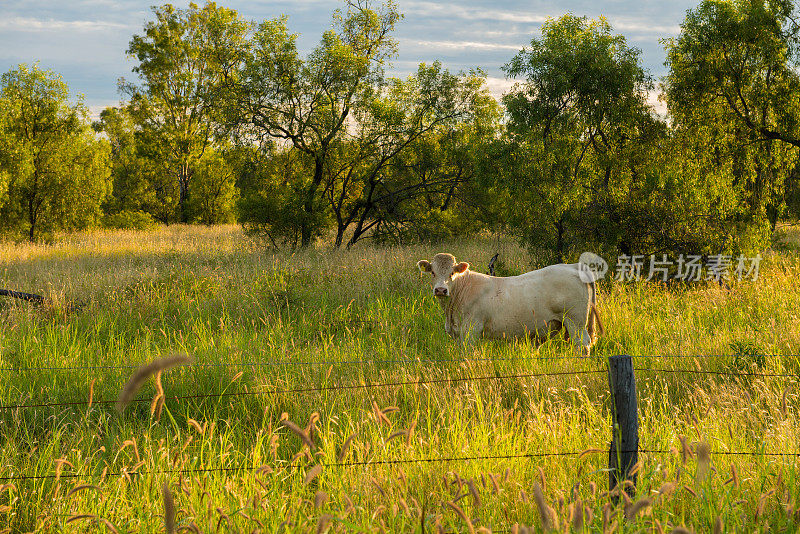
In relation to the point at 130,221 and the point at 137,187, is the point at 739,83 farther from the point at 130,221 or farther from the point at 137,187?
the point at 137,187

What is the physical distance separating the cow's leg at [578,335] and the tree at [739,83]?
800 centimetres

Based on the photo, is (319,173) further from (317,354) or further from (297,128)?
(317,354)

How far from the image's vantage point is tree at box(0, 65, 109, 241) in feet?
82.8

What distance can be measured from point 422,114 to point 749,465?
16562 mm

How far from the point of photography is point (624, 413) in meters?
3.29

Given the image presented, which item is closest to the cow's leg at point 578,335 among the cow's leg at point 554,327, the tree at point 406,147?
the cow's leg at point 554,327

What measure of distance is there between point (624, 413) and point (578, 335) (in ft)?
13.5

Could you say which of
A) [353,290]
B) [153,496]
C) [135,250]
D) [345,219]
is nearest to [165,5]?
[135,250]

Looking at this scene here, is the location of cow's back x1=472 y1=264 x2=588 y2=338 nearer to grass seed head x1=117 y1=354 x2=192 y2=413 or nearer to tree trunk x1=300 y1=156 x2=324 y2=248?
grass seed head x1=117 y1=354 x2=192 y2=413

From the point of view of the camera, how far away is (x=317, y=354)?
22.6ft

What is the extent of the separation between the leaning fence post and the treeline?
897 centimetres

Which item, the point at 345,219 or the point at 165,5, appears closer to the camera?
the point at 345,219

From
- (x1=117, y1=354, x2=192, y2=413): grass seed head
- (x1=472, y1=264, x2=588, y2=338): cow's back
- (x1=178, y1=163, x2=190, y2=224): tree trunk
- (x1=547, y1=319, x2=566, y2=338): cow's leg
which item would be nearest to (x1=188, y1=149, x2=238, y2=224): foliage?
(x1=178, y1=163, x2=190, y2=224): tree trunk

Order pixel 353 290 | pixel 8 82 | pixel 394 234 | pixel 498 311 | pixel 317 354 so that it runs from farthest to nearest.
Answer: pixel 8 82 → pixel 394 234 → pixel 353 290 → pixel 498 311 → pixel 317 354
